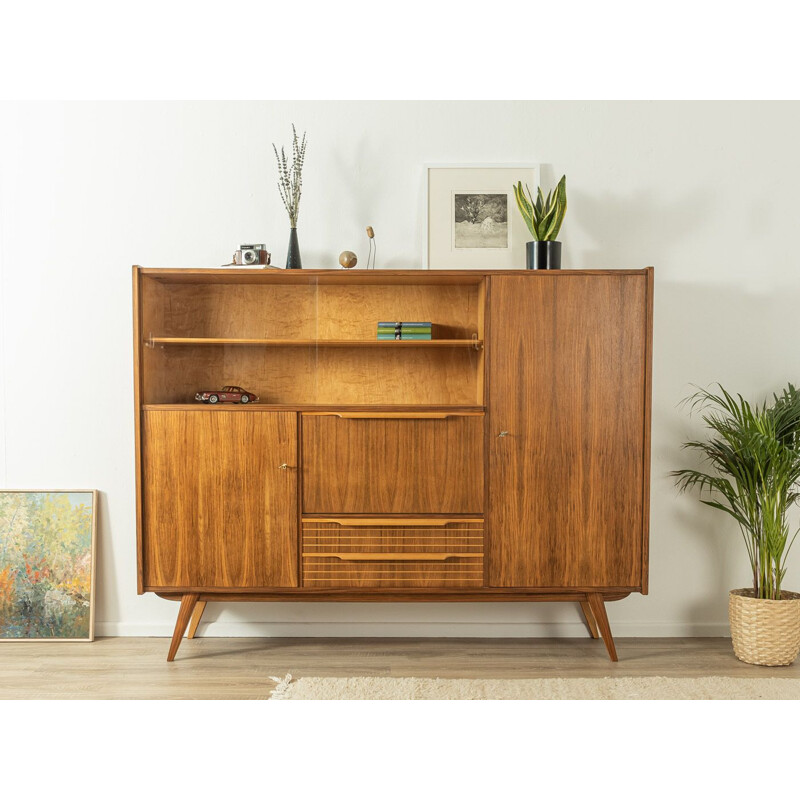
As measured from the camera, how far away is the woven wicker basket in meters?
2.91

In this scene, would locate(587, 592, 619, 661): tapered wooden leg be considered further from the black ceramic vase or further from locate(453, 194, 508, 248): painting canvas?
the black ceramic vase

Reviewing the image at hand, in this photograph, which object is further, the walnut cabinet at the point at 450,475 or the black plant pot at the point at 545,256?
the black plant pot at the point at 545,256

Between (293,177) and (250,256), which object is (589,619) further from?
(293,177)

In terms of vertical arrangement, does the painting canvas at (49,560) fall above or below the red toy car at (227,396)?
below

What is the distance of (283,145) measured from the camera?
3232 mm

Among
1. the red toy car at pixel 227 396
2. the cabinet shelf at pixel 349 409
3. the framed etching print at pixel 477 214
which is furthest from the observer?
the framed etching print at pixel 477 214

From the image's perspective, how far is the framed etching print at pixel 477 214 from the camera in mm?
3213

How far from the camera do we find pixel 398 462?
285cm

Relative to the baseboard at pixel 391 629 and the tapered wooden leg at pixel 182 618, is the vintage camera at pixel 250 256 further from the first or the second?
the baseboard at pixel 391 629

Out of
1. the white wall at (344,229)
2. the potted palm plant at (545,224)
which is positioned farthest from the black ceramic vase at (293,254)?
the potted palm plant at (545,224)

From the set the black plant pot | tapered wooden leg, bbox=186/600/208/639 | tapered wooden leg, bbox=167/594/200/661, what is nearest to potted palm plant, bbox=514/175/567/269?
the black plant pot

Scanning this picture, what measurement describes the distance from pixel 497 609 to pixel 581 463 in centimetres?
90

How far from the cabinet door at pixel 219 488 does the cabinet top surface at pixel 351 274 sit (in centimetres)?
60

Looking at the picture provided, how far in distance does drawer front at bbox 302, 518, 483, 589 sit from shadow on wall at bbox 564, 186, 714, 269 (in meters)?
1.45
